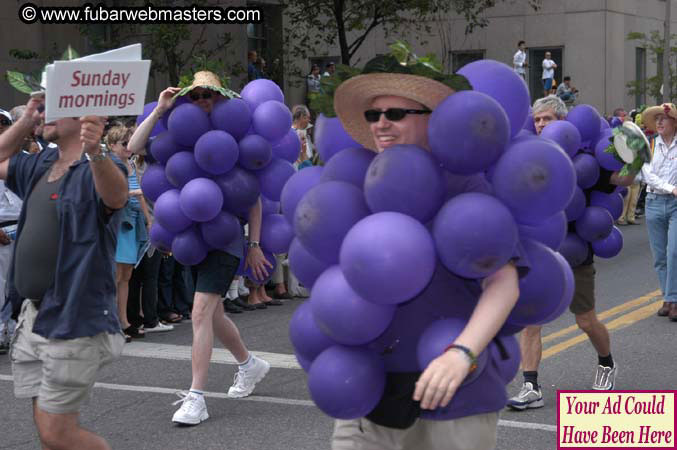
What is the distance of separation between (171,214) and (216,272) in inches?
19.3

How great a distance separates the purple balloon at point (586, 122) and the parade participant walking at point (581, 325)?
9cm

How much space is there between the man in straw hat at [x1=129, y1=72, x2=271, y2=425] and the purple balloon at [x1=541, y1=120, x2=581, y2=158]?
2.02 meters

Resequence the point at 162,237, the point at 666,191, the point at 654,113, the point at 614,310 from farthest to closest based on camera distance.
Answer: the point at 614,310 < the point at 666,191 < the point at 654,113 < the point at 162,237

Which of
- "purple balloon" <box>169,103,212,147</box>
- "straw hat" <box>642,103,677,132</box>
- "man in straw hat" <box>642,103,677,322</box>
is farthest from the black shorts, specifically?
"man in straw hat" <box>642,103,677,322</box>

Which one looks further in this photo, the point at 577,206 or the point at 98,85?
the point at 577,206

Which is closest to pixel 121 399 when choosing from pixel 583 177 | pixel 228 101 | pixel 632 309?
pixel 228 101

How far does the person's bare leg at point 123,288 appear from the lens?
9.85 meters

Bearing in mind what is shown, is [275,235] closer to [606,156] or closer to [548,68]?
[606,156]

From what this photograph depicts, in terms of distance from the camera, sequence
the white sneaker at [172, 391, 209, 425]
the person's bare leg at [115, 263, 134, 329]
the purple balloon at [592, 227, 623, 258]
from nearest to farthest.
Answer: the white sneaker at [172, 391, 209, 425] → the purple balloon at [592, 227, 623, 258] → the person's bare leg at [115, 263, 134, 329]

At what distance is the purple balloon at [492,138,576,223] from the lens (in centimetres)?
337

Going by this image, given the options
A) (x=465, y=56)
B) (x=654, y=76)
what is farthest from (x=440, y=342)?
(x=465, y=56)

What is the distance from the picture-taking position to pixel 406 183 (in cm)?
331

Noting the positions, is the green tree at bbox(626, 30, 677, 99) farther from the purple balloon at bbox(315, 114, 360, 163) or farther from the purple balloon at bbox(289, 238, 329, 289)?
the purple balloon at bbox(289, 238, 329, 289)

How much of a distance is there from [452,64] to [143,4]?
18.5 metres
